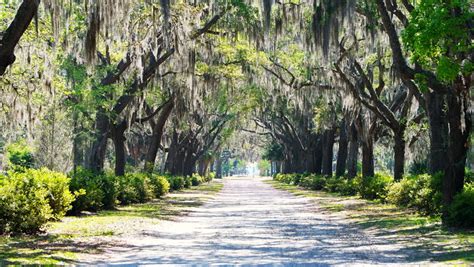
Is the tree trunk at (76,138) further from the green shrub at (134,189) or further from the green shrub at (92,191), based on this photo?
the green shrub at (92,191)

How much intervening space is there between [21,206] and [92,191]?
675cm

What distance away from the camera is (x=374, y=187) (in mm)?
27594

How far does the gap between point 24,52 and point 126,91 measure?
6468mm

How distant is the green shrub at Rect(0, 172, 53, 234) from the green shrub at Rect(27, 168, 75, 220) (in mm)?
1323

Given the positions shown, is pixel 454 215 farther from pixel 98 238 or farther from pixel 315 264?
pixel 98 238

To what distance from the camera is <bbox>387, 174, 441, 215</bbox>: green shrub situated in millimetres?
18203

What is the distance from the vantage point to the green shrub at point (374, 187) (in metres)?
26.1

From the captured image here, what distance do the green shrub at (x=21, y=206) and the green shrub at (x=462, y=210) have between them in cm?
888

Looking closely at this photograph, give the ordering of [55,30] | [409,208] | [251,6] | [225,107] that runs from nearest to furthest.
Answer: [55,30] → [409,208] → [251,6] → [225,107]

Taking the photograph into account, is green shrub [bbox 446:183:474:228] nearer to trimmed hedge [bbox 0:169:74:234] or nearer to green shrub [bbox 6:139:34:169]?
trimmed hedge [bbox 0:169:74:234]

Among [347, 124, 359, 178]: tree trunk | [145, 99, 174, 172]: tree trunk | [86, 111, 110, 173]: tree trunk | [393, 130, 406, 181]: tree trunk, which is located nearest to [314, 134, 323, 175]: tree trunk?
[347, 124, 359, 178]: tree trunk

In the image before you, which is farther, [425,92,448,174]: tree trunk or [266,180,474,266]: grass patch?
[425,92,448,174]: tree trunk

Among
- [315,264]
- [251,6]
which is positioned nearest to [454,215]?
[315,264]

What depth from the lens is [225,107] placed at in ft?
147
